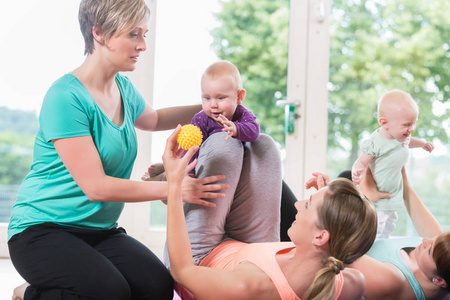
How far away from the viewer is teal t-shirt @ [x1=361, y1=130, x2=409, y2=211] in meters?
2.05

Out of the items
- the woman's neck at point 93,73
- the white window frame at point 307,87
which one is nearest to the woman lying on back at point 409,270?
the woman's neck at point 93,73

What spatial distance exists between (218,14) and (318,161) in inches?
41.2

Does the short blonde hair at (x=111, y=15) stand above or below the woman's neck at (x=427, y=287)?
above

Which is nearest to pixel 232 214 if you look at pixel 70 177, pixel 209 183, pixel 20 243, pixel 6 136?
pixel 209 183

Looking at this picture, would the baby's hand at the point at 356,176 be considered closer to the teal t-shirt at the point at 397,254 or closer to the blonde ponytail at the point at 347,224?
the teal t-shirt at the point at 397,254

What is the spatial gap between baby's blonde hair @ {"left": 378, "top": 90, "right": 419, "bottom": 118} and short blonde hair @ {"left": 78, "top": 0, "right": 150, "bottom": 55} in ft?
3.90

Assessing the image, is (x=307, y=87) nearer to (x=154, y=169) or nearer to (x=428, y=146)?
(x=428, y=146)

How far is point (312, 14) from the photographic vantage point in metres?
2.69

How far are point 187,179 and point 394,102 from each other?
1113 millimetres

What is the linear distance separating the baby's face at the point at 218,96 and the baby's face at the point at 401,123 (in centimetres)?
80

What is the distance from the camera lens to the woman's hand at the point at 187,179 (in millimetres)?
1248

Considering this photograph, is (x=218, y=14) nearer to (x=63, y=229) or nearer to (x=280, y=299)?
(x=63, y=229)

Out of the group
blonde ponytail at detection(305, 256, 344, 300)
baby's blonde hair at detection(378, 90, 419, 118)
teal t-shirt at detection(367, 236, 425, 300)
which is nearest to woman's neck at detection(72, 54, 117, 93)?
blonde ponytail at detection(305, 256, 344, 300)

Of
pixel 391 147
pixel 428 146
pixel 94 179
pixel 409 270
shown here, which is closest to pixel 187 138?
pixel 94 179
